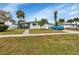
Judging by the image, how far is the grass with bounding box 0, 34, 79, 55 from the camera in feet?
16.3

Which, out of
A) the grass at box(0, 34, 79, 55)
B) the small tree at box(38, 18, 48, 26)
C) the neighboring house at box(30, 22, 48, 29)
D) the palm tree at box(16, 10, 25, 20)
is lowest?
the grass at box(0, 34, 79, 55)

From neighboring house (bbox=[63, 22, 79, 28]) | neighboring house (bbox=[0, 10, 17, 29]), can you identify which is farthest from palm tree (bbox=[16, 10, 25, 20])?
neighboring house (bbox=[63, 22, 79, 28])

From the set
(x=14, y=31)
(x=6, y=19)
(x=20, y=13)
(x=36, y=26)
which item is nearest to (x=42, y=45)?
(x=36, y=26)

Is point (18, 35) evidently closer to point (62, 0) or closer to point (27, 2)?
point (27, 2)

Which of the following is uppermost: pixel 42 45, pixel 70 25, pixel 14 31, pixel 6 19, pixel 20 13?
pixel 20 13

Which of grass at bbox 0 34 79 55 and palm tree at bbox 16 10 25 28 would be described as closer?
grass at bbox 0 34 79 55

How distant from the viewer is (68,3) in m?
5.02

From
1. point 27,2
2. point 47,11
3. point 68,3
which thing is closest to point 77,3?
point 68,3

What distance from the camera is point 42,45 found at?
502 centimetres

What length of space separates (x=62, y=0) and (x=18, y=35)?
1.03 meters

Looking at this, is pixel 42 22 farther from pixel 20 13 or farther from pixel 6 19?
pixel 6 19

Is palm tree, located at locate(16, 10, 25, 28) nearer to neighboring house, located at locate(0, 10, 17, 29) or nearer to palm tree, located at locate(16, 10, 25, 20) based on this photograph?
palm tree, located at locate(16, 10, 25, 20)

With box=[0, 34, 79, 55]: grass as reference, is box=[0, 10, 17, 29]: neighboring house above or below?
above

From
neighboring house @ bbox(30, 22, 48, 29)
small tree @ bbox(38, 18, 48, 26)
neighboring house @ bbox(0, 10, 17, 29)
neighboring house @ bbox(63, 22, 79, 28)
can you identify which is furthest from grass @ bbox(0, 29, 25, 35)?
neighboring house @ bbox(63, 22, 79, 28)
